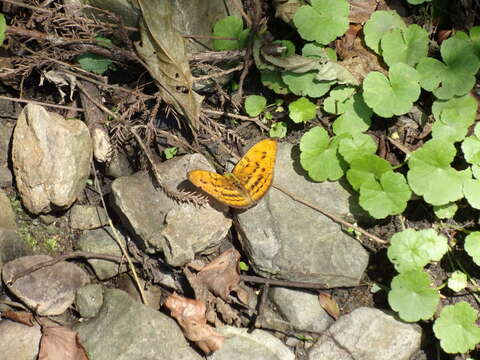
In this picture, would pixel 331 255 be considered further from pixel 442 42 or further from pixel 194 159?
pixel 442 42

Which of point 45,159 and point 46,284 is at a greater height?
point 45,159

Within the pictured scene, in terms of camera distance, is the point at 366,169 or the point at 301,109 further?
the point at 301,109

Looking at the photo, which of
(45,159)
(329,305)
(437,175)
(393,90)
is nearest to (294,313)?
(329,305)

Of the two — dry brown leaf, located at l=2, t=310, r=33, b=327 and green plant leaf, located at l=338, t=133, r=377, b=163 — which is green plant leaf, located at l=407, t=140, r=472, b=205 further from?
dry brown leaf, located at l=2, t=310, r=33, b=327

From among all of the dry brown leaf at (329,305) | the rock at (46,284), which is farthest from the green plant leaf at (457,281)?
the rock at (46,284)

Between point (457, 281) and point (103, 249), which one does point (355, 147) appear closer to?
point (457, 281)

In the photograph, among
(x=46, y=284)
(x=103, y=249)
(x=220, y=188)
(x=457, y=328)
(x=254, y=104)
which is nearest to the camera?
(x=457, y=328)

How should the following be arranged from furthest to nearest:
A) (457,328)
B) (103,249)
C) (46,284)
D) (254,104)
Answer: (254,104), (103,249), (46,284), (457,328)

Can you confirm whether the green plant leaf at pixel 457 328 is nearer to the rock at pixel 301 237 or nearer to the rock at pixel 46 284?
the rock at pixel 301 237
